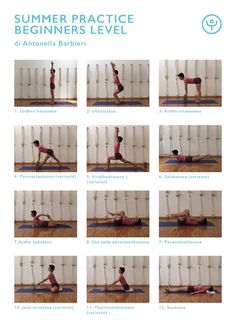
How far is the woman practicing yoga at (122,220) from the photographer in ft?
15.3

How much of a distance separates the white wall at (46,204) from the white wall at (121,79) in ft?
3.09

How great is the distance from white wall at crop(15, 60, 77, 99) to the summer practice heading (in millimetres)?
256

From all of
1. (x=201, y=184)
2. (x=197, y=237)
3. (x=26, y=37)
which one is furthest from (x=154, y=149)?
(x=26, y=37)

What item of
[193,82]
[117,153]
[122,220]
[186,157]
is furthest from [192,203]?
[193,82]

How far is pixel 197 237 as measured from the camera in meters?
4.51

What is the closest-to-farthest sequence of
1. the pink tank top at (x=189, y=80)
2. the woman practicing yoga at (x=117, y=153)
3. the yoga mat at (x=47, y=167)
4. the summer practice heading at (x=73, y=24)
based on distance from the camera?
the summer practice heading at (x=73, y=24)
the yoga mat at (x=47, y=167)
the woman practicing yoga at (x=117, y=153)
the pink tank top at (x=189, y=80)

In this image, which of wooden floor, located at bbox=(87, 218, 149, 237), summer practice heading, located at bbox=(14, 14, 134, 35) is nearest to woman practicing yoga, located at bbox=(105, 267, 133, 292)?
wooden floor, located at bbox=(87, 218, 149, 237)

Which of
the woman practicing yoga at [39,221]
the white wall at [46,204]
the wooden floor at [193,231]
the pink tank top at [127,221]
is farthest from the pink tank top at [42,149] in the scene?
the wooden floor at [193,231]

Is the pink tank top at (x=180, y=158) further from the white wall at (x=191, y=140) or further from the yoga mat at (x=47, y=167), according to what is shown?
the yoga mat at (x=47, y=167)

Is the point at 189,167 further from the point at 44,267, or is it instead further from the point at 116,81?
the point at 44,267

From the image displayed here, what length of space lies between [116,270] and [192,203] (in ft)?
3.11

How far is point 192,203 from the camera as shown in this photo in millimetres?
5203

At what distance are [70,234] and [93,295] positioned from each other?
1.77ft

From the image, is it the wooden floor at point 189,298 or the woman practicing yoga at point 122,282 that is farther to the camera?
the woman practicing yoga at point 122,282
